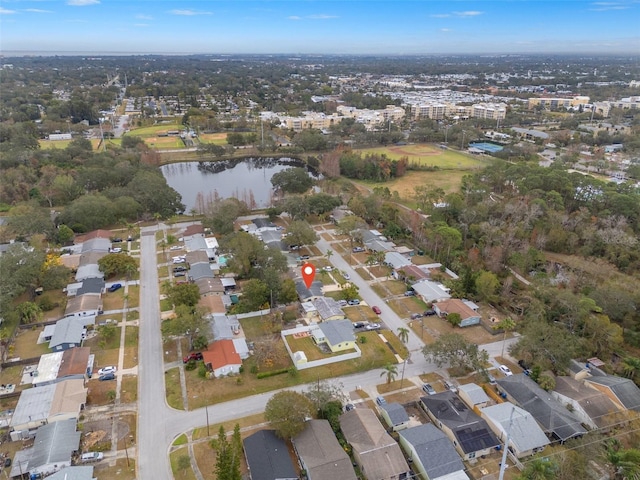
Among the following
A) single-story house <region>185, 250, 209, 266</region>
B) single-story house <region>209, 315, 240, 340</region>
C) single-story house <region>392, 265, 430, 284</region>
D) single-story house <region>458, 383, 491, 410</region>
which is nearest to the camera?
single-story house <region>458, 383, 491, 410</region>

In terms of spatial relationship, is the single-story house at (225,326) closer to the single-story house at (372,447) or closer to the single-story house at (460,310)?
the single-story house at (372,447)

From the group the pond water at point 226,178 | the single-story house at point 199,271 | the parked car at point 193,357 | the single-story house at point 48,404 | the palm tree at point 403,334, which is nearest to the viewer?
the single-story house at point 48,404

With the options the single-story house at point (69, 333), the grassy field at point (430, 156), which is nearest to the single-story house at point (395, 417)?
the single-story house at point (69, 333)

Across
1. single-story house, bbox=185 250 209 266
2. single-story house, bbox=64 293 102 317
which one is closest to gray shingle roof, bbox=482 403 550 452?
single-story house, bbox=185 250 209 266

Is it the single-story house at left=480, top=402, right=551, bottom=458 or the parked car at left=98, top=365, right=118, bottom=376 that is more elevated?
the single-story house at left=480, top=402, right=551, bottom=458

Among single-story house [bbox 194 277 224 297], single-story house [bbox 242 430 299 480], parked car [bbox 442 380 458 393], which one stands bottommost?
parked car [bbox 442 380 458 393]

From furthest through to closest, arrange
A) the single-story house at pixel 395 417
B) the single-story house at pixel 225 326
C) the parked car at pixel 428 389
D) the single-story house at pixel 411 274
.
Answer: the single-story house at pixel 411 274
the single-story house at pixel 225 326
the parked car at pixel 428 389
the single-story house at pixel 395 417

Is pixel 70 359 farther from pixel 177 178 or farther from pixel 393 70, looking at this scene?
pixel 393 70

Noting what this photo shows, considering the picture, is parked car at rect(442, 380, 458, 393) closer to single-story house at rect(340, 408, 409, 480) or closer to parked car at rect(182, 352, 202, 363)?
single-story house at rect(340, 408, 409, 480)
